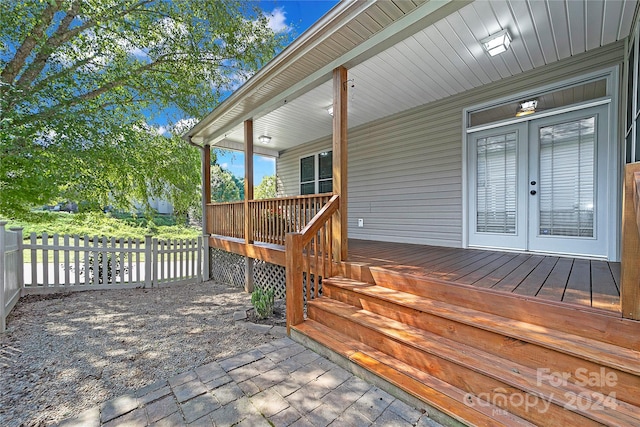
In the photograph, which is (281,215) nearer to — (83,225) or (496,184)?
(496,184)

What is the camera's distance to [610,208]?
121 inches

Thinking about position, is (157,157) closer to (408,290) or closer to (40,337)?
(40,337)

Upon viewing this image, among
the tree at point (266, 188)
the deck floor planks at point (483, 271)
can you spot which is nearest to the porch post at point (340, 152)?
the deck floor planks at point (483, 271)

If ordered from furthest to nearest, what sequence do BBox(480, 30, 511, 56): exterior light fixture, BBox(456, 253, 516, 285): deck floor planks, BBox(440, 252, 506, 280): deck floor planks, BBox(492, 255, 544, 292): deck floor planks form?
BBox(480, 30, 511, 56): exterior light fixture
BBox(440, 252, 506, 280): deck floor planks
BBox(456, 253, 516, 285): deck floor planks
BBox(492, 255, 544, 292): deck floor planks

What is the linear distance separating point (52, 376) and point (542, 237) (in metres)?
5.54

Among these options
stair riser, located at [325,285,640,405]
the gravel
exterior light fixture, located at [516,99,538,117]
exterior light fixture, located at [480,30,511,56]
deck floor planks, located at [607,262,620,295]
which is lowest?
the gravel

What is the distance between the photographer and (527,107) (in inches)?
147

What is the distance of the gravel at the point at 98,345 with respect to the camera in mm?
2000

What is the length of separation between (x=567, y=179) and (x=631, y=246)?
8.12ft

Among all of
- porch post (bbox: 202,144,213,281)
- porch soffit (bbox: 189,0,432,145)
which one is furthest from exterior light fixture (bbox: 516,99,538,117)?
porch post (bbox: 202,144,213,281)

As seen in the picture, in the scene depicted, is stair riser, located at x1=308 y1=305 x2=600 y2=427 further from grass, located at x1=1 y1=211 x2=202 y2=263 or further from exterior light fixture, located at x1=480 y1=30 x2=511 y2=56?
grass, located at x1=1 y1=211 x2=202 y2=263

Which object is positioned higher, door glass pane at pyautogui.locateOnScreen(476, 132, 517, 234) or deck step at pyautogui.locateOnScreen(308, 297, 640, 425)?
door glass pane at pyautogui.locateOnScreen(476, 132, 517, 234)

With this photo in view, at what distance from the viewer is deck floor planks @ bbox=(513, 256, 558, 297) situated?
2.05 m

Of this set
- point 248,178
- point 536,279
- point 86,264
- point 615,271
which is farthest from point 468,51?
point 86,264
